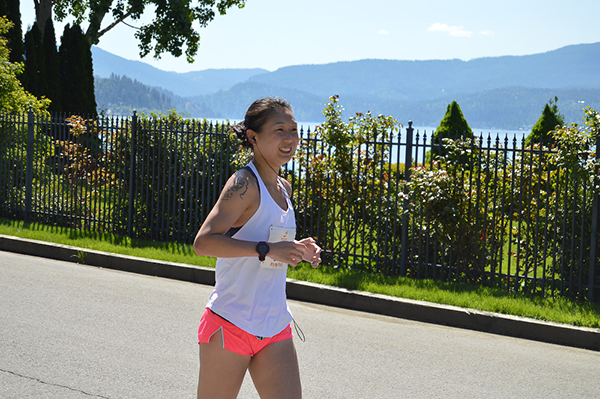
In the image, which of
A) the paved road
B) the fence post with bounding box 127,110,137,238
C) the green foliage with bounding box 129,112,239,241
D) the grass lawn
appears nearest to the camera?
the paved road

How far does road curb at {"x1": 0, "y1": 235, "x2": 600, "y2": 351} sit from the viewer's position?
641 cm

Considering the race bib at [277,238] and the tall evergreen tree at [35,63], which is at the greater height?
the tall evergreen tree at [35,63]

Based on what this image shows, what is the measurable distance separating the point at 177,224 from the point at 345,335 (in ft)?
18.6

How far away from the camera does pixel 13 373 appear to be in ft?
15.3

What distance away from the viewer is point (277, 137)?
8.79 ft

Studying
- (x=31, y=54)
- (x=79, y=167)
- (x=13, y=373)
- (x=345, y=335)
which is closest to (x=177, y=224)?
(x=79, y=167)

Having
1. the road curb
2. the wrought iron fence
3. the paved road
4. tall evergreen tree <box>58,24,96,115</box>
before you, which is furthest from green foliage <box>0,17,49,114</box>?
tall evergreen tree <box>58,24,96,115</box>

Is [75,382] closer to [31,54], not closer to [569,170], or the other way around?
[569,170]

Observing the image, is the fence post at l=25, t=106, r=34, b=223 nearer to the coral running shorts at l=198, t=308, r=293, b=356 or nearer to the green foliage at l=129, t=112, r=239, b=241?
the green foliage at l=129, t=112, r=239, b=241

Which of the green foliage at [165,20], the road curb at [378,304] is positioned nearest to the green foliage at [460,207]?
the road curb at [378,304]

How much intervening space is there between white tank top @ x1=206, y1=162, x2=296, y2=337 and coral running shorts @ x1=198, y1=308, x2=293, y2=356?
22 mm

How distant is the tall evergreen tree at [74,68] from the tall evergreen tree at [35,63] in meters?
1.70

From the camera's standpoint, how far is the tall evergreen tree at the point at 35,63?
2577 centimetres

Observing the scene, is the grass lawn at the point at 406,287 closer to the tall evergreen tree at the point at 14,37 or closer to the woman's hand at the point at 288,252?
the woman's hand at the point at 288,252
